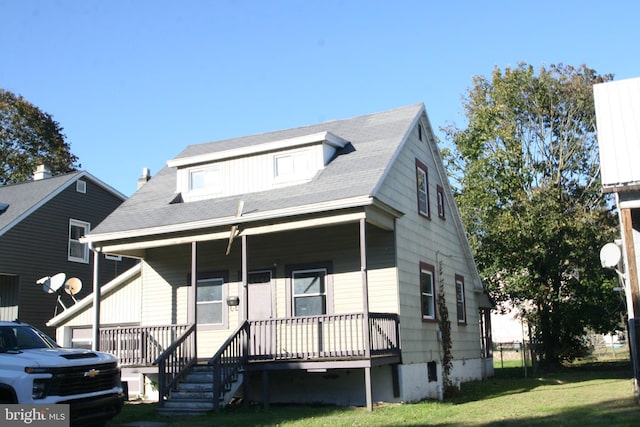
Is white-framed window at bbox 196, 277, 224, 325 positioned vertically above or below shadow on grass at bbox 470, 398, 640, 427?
above

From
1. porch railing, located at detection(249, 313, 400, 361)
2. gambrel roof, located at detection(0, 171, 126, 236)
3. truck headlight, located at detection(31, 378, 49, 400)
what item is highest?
gambrel roof, located at detection(0, 171, 126, 236)

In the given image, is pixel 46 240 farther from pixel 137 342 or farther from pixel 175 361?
pixel 175 361

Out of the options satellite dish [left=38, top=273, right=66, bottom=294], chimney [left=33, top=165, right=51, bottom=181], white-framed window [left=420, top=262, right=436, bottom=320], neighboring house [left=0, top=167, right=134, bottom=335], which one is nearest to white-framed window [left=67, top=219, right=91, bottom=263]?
neighboring house [left=0, top=167, right=134, bottom=335]

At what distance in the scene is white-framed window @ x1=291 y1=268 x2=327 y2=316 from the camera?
16.9 m

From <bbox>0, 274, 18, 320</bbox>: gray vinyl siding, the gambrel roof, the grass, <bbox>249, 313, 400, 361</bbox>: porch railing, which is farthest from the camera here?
the gambrel roof

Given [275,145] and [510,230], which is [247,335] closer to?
[275,145]

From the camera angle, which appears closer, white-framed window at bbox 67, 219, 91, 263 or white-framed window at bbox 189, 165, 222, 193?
white-framed window at bbox 189, 165, 222, 193

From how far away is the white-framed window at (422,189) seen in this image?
19141 mm

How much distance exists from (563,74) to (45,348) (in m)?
30.4

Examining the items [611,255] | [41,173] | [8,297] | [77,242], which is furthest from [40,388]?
[41,173]

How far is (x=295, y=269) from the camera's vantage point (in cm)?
1727

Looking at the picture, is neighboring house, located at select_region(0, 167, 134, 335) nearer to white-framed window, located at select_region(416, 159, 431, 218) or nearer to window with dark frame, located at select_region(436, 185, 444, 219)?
white-framed window, located at select_region(416, 159, 431, 218)

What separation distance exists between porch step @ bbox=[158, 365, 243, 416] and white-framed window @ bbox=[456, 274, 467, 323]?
950 cm

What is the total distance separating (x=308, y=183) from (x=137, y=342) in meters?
5.88
